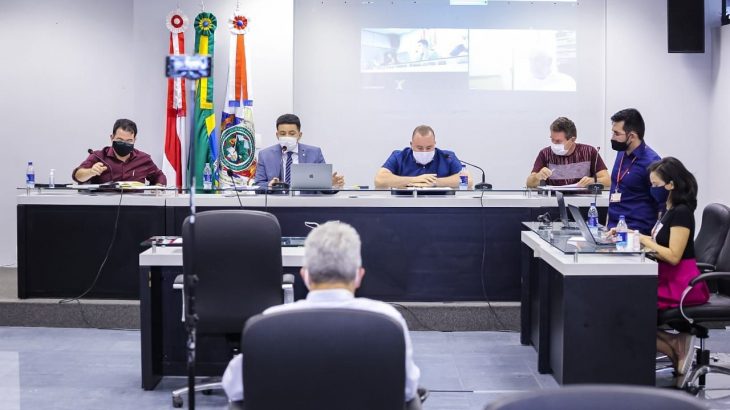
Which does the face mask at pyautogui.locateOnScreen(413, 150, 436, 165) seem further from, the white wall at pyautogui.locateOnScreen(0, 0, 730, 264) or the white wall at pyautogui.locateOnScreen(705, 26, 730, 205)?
the white wall at pyautogui.locateOnScreen(705, 26, 730, 205)

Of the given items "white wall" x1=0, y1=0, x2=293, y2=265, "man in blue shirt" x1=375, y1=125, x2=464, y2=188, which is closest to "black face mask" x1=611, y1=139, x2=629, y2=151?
"man in blue shirt" x1=375, y1=125, x2=464, y2=188

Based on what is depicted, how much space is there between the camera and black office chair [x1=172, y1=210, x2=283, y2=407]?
3707 millimetres

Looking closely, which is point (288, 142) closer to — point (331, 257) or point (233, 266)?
point (233, 266)

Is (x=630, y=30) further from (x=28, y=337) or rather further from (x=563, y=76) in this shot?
(x=28, y=337)

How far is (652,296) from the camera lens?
4.02m

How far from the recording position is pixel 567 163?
6.31 meters

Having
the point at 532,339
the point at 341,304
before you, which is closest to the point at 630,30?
the point at 532,339

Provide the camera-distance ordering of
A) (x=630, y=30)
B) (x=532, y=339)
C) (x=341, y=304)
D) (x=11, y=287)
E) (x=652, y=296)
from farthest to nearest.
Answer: (x=630, y=30) < (x=11, y=287) < (x=532, y=339) < (x=652, y=296) < (x=341, y=304)

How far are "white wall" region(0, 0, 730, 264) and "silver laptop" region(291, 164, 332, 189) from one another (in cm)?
189

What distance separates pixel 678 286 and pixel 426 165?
2.37 meters

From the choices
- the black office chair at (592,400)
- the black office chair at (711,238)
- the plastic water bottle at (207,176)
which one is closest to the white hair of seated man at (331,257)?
the black office chair at (592,400)

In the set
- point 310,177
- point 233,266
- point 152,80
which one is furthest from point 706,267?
point 152,80

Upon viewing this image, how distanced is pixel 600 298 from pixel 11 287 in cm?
436

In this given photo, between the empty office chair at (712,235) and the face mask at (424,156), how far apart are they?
193 cm
